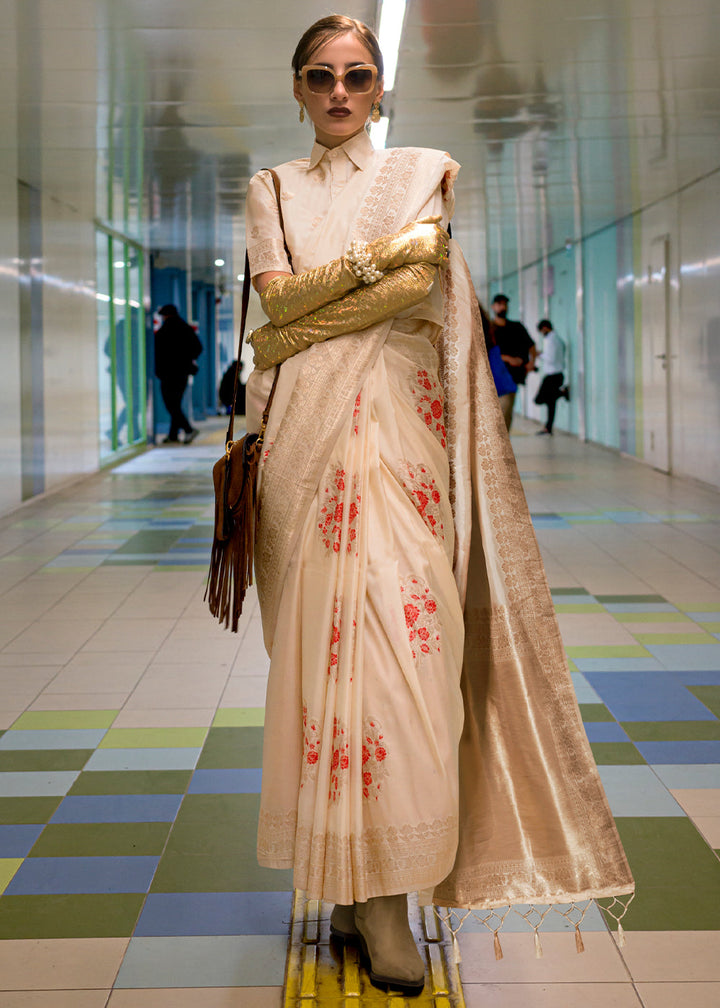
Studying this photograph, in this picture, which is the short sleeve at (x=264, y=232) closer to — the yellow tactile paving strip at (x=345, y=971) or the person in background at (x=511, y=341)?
the yellow tactile paving strip at (x=345, y=971)

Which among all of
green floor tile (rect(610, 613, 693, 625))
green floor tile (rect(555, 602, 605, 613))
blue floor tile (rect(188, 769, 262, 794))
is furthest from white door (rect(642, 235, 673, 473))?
blue floor tile (rect(188, 769, 262, 794))

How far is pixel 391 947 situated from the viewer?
2029 millimetres

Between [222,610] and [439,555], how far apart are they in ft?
1.38

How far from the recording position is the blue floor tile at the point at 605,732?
11.4 feet

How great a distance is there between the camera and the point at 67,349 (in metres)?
11.5

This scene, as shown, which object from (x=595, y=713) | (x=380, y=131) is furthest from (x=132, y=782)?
(x=380, y=131)

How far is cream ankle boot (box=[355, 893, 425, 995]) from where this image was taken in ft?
6.63

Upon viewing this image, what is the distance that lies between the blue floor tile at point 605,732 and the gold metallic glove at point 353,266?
1895mm

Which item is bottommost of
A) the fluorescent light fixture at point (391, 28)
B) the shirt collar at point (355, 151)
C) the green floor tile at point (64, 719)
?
the green floor tile at point (64, 719)

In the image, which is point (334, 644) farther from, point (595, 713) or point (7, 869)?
point (595, 713)

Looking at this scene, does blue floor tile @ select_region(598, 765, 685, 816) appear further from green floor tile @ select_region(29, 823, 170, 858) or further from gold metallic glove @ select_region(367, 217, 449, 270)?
gold metallic glove @ select_region(367, 217, 449, 270)

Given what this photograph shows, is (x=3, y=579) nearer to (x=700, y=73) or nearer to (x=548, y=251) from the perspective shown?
(x=700, y=73)

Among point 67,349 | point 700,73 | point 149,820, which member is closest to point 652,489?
point 700,73

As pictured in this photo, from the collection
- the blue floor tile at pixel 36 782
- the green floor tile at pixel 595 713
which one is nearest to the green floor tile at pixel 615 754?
the green floor tile at pixel 595 713
